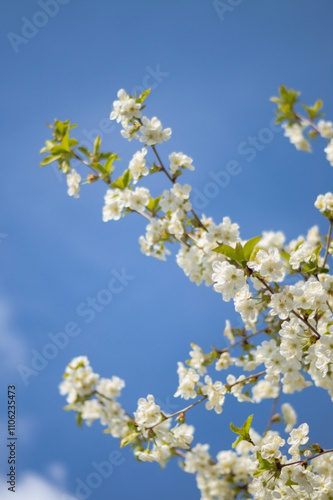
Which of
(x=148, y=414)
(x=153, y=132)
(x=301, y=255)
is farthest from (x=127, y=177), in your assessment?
(x=148, y=414)

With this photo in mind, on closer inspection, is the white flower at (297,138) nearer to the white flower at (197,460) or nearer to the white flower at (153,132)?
the white flower at (153,132)

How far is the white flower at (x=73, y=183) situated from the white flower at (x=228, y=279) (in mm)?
1443

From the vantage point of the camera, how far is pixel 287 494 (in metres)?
2.41

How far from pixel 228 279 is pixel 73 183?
1.59 m

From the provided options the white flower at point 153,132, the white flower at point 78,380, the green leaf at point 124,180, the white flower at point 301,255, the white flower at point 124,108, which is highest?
the white flower at point 124,108

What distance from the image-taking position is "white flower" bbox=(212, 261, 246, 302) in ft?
6.77

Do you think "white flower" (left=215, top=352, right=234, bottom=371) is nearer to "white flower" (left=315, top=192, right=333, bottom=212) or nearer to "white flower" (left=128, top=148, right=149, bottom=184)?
"white flower" (left=315, top=192, right=333, bottom=212)

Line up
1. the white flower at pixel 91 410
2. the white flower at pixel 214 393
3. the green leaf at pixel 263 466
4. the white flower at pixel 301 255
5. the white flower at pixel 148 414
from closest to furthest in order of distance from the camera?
the green leaf at pixel 263 466
the white flower at pixel 301 255
the white flower at pixel 148 414
the white flower at pixel 214 393
the white flower at pixel 91 410

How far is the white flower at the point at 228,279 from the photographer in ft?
6.77

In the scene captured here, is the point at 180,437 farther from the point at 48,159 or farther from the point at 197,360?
the point at 48,159

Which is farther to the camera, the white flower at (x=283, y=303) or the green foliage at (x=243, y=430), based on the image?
the green foliage at (x=243, y=430)

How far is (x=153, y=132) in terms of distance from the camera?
287cm

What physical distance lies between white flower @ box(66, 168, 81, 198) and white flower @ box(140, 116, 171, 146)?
599 millimetres

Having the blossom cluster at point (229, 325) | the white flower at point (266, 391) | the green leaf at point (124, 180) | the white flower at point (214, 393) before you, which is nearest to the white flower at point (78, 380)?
the blossom cluster at point (229, 325)
